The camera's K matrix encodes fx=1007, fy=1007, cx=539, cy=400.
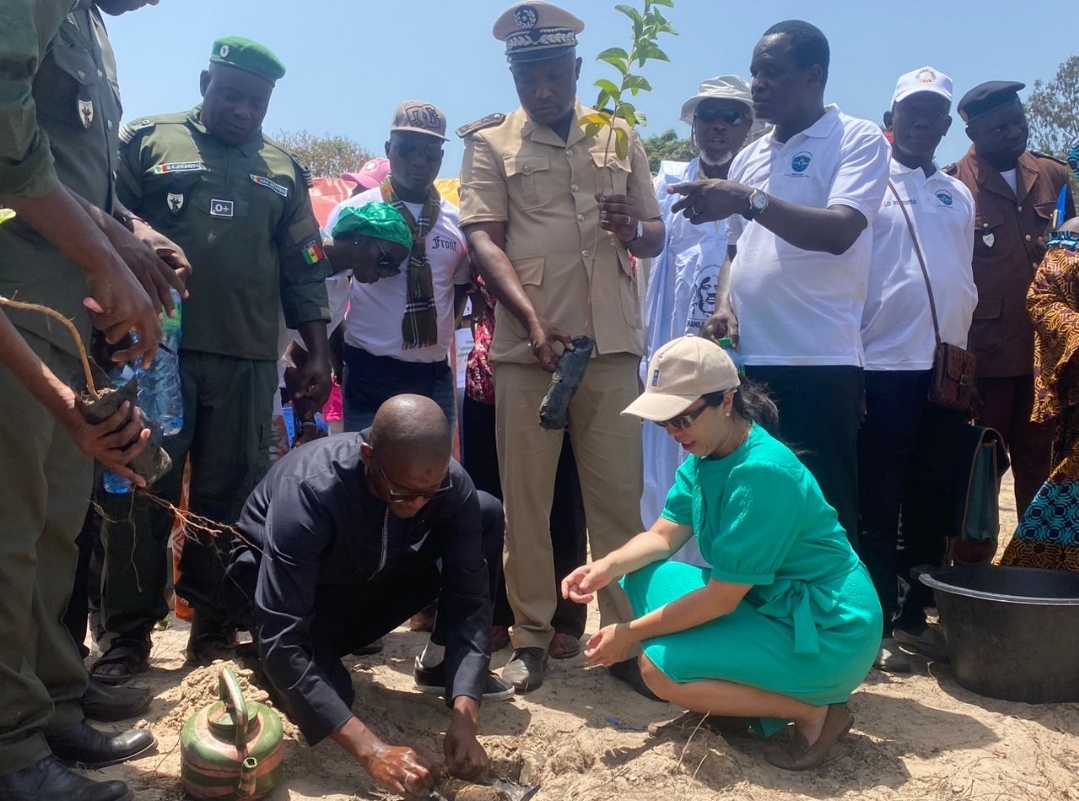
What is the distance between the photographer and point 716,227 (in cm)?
490

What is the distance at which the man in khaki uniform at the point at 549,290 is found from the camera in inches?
150

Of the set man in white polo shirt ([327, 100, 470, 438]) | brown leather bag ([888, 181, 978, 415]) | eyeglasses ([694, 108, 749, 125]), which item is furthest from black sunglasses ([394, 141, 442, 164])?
brown leather bag ([888, 181, 978, 415])

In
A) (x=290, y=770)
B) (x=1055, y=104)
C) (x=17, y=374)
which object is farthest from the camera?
(x=1055, y=104)

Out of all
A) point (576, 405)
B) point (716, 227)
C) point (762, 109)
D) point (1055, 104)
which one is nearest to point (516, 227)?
point (576, 405)

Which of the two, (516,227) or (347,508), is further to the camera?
(516,227)

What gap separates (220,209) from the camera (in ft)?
12.3

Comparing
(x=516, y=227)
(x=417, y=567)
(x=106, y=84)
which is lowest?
(x=417, y=567)

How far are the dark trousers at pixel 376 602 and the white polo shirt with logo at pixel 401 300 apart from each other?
1.10 metres

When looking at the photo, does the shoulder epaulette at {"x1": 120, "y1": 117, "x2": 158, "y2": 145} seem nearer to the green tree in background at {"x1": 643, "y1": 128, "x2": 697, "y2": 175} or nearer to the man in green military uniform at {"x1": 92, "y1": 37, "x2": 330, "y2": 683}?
the man in green military uniform at {"x1": 92, "y1": 37, "x2": 330, "y2": 683}

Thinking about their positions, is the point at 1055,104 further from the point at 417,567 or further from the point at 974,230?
the point at 417,567

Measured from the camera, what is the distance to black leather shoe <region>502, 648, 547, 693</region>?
3635 millimetres

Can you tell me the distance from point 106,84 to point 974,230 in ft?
12.1

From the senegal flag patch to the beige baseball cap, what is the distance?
5.23ft

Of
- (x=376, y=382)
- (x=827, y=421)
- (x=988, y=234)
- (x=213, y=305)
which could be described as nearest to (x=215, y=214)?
(x=213, y=305)
